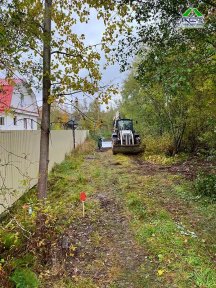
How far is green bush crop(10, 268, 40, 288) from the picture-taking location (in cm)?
393

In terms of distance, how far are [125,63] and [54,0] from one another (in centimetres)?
204

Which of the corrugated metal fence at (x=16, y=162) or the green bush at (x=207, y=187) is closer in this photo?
the corrugated metal fence at (x=16, y=162)

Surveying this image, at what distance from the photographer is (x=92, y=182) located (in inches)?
Result: 412

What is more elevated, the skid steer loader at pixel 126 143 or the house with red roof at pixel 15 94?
the house with red roof at pixel 15 94

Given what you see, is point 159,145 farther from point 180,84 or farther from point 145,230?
point 180,84

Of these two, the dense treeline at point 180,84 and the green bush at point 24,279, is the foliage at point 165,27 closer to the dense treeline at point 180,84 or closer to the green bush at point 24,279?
the dense treeline at point 180,84

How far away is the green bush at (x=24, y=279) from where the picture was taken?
12.9ft

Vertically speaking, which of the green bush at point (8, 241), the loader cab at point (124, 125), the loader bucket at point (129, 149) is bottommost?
the green bush at point (8, 241)

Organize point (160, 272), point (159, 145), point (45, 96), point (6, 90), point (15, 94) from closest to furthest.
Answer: point (160, 272)
point (6, 90)
point (45, 96)
point (15, 94)
point (159, 145)

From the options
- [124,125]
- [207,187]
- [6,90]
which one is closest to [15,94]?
[6,90]

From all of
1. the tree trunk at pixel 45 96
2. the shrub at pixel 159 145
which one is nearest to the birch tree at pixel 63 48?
the tree trunk at pixel 45 96

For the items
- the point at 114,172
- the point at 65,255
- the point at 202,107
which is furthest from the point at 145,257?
the point at 202,107

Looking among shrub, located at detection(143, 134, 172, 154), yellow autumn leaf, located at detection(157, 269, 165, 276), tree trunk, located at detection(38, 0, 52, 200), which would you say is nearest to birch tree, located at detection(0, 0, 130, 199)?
tree trunk, located at detection(38, 0, 52, 200)

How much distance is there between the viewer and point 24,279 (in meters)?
3.98
